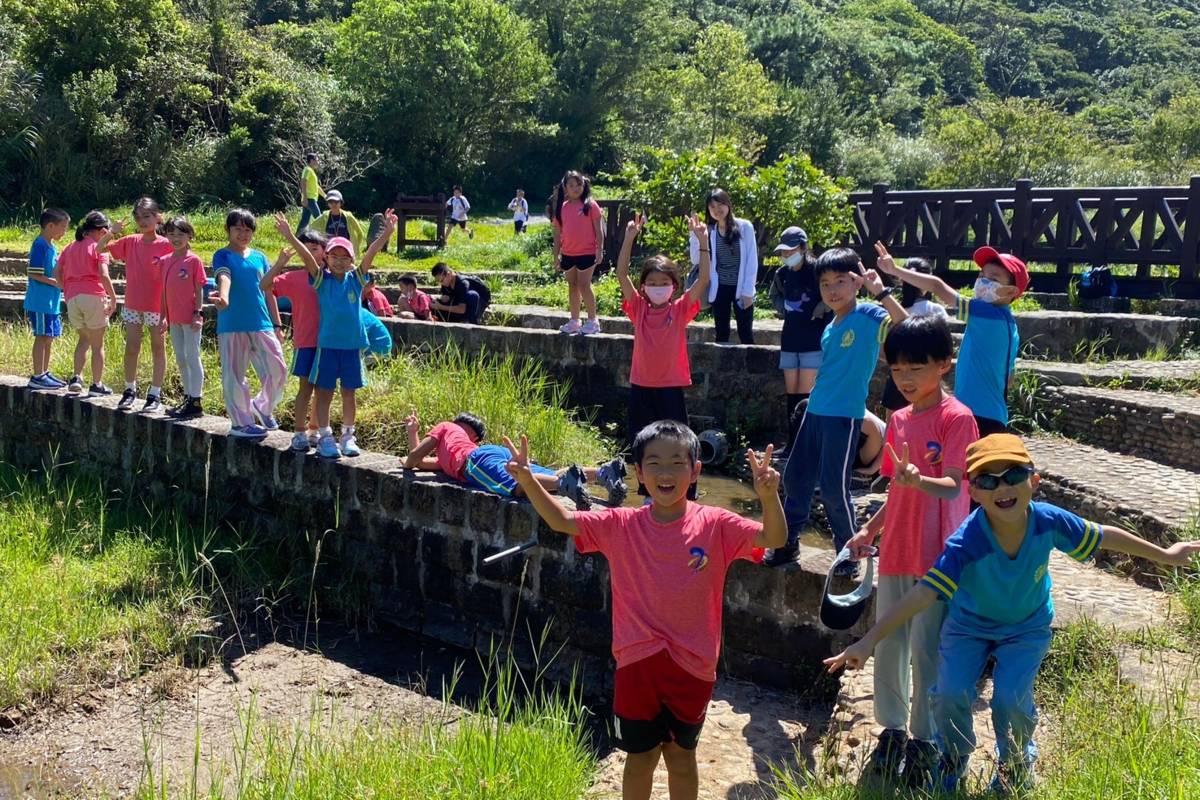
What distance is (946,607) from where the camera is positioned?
387 cm

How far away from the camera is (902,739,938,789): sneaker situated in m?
3.69

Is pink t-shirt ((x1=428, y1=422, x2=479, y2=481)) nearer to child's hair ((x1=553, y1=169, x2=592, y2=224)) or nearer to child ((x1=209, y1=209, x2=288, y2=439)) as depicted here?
child ((x1=209, y1=209, x2=288, y2=439))

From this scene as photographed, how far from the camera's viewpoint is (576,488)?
6.12 m

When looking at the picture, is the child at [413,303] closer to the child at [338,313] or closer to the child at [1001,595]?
the child at [338,313]

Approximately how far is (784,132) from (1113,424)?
2692 cm

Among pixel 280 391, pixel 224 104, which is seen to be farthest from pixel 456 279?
pixel 224 104

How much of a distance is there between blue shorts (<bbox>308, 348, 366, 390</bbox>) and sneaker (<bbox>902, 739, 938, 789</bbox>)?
4.16 m

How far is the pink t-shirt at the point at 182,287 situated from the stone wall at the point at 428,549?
782 mm

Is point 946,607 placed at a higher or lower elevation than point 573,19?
lower

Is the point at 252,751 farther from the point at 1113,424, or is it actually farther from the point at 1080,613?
the point at 1113,424

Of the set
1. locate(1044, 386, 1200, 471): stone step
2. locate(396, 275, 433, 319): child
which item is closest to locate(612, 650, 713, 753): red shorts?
locate(1044, 386, 1200, 471): stone step

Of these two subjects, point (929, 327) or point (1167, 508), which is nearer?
point (929, 327)

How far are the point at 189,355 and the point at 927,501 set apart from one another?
5.83 metres

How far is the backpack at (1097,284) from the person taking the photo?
12109 millimetres
